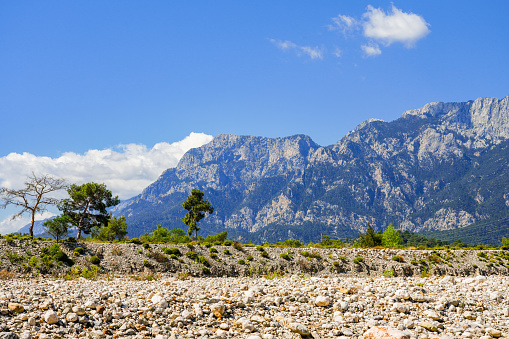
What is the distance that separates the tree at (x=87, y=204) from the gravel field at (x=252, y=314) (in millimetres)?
44506

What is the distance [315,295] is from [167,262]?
26.7 meters

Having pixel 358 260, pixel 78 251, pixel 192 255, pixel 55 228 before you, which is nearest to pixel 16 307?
pixel 78 251

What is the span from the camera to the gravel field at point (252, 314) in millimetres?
11398

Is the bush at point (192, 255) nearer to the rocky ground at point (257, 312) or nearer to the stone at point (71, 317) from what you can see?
the rocky ground at point (257, 312)

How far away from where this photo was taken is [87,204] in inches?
2272

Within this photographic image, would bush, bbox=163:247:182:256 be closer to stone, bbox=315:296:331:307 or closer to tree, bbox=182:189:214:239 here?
stone, bbox=315:296:331:307

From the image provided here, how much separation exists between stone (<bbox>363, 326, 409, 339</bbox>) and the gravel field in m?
0.04

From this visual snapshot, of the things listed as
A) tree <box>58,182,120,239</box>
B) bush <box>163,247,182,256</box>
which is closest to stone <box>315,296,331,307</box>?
bush <box>163,247,182,256</box>

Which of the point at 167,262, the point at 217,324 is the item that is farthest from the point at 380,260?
the point at 217,324

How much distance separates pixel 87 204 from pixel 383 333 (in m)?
58.1

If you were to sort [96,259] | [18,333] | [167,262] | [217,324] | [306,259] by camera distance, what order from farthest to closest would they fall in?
[306,259]
[167,262]
[96,259]
[217,324]
[18,333]

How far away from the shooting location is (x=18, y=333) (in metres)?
10.1

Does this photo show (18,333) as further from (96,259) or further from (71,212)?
(71,212)

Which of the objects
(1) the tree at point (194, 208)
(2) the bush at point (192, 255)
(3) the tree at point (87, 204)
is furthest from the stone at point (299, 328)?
(1) the tree at point (194, 208)
